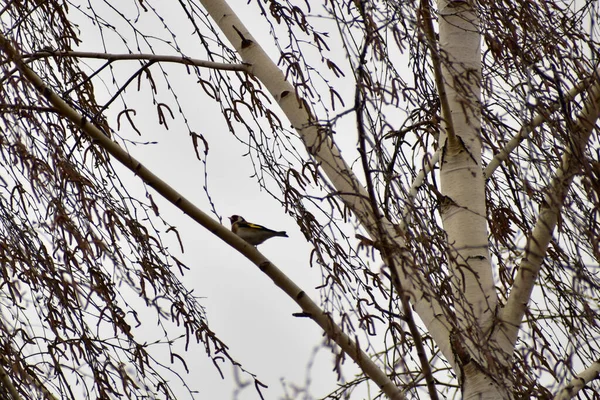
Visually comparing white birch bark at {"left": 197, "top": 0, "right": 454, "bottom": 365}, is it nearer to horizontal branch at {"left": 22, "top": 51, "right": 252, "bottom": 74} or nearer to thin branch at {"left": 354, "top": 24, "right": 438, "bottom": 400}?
horizontal branch at {"left": 22, "top": 51, "right": 252, "bottom": 74}

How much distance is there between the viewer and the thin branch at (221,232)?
2023mm

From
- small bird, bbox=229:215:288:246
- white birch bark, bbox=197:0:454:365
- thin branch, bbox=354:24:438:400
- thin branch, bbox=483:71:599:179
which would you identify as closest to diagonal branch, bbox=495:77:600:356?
thin branch, bbox=483:71:599:179

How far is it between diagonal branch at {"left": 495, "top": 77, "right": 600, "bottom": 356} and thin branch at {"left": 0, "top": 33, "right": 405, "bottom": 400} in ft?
1.23

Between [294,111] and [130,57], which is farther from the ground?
[294,111]

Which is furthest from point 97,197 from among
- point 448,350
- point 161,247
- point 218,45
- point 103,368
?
point 448,350

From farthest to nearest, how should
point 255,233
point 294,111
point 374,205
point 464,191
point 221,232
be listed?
1. point 255,233
2. point 294,111
3. point 464,191
4. point 221,232
5. point 374,205

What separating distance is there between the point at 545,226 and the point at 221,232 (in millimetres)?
894

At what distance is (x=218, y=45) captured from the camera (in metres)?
2.90

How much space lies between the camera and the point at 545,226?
1929 millimetres

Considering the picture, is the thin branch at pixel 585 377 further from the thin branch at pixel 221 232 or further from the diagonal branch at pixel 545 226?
the thin branch at pixel 221 232

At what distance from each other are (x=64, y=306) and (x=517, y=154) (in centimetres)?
150

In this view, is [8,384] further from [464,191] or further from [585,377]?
[585,377]

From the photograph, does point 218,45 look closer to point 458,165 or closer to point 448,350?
point 458,165

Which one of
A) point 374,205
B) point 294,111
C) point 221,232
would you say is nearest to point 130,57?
point 294,111
